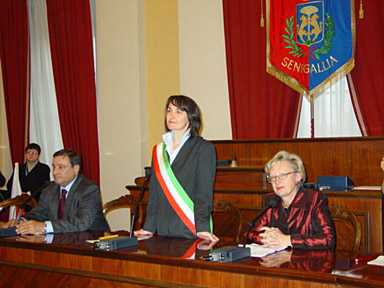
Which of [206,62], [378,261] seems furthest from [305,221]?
[206,62]

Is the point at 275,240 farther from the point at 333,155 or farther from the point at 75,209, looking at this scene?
the point at 333,155

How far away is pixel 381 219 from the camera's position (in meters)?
3.30

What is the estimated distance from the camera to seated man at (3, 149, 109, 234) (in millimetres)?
3117

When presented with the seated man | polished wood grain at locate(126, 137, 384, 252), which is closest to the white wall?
polished wood grain at locate(126, 137, 384, 252)

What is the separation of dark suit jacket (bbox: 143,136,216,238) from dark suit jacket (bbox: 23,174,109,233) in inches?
19.1

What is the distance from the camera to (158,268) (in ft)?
7.23

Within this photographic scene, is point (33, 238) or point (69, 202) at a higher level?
point (69, 202)

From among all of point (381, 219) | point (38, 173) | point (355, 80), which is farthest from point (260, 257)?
point (38, 173)

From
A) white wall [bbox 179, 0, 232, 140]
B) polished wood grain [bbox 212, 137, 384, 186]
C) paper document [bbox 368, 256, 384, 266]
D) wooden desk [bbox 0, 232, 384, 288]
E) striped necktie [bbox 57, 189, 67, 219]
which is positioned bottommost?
wooden desk [bbox 0, 232, 384, 288]

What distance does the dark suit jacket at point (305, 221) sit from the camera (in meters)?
2.37

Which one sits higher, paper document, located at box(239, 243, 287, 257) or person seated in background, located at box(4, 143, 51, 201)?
person seated in background, located at box(4, 143, 51, 201)

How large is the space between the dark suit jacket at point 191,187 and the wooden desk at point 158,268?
9cm

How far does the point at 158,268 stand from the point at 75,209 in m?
1.18

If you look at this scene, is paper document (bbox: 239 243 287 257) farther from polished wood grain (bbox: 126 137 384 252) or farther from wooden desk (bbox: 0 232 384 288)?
polished wood grain (bbox: 126 137 384 252)
